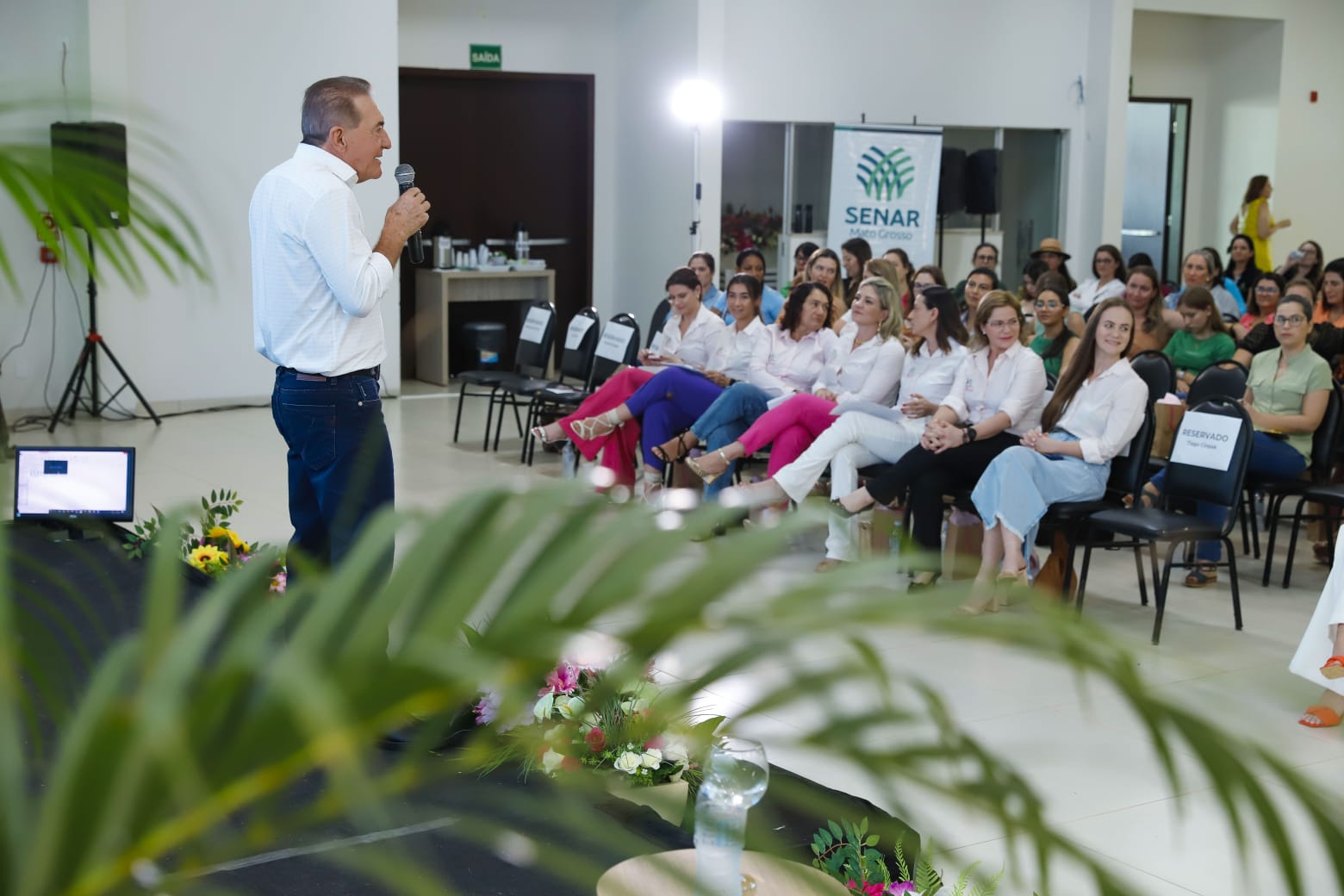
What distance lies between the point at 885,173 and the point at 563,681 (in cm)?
1012

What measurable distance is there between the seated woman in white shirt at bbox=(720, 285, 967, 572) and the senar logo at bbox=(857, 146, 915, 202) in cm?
678

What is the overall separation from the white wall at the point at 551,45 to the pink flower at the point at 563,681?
9.79 m

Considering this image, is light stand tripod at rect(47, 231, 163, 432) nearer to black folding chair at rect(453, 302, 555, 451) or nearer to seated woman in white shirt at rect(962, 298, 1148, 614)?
black folding chair at rect(453, 302, 555, 451)

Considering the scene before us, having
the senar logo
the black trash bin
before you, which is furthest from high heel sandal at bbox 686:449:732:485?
the senar logo

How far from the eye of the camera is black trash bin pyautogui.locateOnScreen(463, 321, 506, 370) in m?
12.3

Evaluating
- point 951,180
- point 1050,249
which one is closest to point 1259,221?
point 951,180

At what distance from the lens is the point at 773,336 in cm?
721

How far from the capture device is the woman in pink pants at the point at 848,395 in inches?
247

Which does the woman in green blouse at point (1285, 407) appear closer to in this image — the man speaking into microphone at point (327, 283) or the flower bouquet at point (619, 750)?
the flower bouquet at point (619, 750)

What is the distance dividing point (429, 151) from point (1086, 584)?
8300mm

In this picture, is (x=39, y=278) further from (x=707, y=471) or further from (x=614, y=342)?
(x=707, y=471)

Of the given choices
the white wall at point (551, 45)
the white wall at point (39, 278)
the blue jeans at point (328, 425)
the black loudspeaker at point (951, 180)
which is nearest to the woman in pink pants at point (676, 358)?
the blue jeans at point (328, 425)

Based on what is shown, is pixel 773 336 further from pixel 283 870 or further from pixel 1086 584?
pixel 283 870

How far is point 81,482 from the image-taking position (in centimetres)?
543
